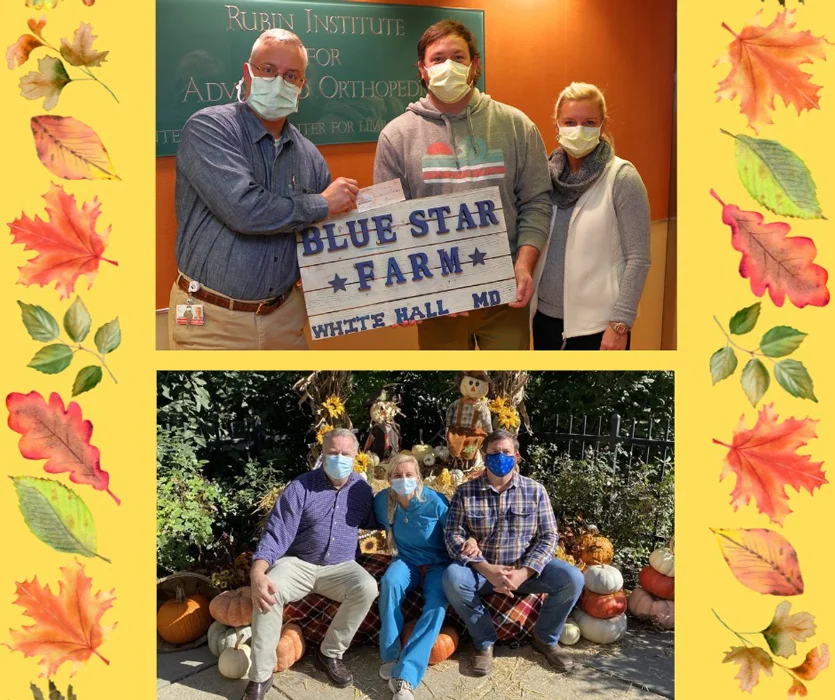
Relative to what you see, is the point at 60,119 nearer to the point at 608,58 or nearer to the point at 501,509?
the point at 501,509

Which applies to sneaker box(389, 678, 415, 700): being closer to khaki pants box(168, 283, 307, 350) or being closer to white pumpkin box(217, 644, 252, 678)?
white pumpkin box(217, 644, 252, 678)

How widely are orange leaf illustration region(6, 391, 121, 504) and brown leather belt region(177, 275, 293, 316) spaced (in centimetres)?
76

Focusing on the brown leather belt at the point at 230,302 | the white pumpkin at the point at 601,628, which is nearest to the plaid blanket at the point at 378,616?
the white pumpkin at the point at 601,628

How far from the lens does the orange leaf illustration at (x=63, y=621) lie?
11.0 ft

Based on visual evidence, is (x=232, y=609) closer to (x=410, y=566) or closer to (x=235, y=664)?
(x=235, y=664)

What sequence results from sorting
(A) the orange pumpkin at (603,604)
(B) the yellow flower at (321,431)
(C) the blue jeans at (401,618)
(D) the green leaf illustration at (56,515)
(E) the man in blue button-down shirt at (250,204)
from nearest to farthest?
(D) the green leaf illustration at (56,515) < (E) the man in blue button-down shirt at (250,204) < (C) the blue jeans at (401,618) < (A) the orange pumpkin at (603,604) < (B) the yellow flower at (321,431)

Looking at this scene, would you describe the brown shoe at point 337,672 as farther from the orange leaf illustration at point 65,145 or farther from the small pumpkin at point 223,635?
the orange leaf illustration at point 65,145

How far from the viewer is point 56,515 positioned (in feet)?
10.9

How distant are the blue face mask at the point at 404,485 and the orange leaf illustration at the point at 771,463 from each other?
1.37 m

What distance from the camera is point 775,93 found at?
10.6 feet

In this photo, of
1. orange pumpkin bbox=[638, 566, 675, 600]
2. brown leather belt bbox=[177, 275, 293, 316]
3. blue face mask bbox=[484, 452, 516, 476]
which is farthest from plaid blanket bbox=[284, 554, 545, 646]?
brown leather belt bbox=[177, 275, 293, 316]

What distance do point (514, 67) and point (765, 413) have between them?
2.52m

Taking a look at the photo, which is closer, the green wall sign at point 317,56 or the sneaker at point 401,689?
the sneaker at point 401,689

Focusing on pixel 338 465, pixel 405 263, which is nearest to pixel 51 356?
pixel 338 465
